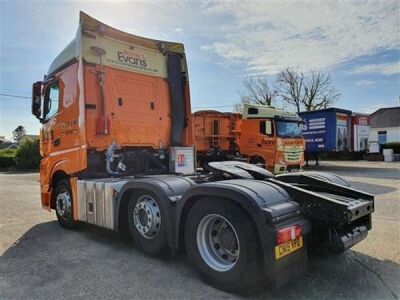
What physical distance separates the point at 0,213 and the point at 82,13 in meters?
4.98

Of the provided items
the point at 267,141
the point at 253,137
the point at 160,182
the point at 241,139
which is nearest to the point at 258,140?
the point at 253,137

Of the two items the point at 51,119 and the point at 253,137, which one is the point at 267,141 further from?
the point at 51,119

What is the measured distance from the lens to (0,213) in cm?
794

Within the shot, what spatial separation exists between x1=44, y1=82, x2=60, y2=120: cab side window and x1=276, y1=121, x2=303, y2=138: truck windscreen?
9854mm

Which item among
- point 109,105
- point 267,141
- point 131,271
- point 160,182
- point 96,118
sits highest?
point 109,105

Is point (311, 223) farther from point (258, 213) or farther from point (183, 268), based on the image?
point (183, 268)

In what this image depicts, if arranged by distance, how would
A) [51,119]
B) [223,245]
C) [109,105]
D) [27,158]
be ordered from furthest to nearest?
1. [27,158]
2. [51,119]
3. [109,105]
4. [223,245]

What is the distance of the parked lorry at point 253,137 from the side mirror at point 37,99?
7.57 meters

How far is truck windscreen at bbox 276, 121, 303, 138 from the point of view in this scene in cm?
1470

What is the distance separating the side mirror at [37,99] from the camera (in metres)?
6.95

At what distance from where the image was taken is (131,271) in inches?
161

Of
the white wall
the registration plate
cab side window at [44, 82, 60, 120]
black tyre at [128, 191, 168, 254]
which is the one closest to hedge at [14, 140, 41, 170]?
cab side window at [44, 82, 60, 120]

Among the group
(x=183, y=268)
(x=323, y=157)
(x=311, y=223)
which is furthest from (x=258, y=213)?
(x=323, y=157)

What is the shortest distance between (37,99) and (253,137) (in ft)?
32.2
